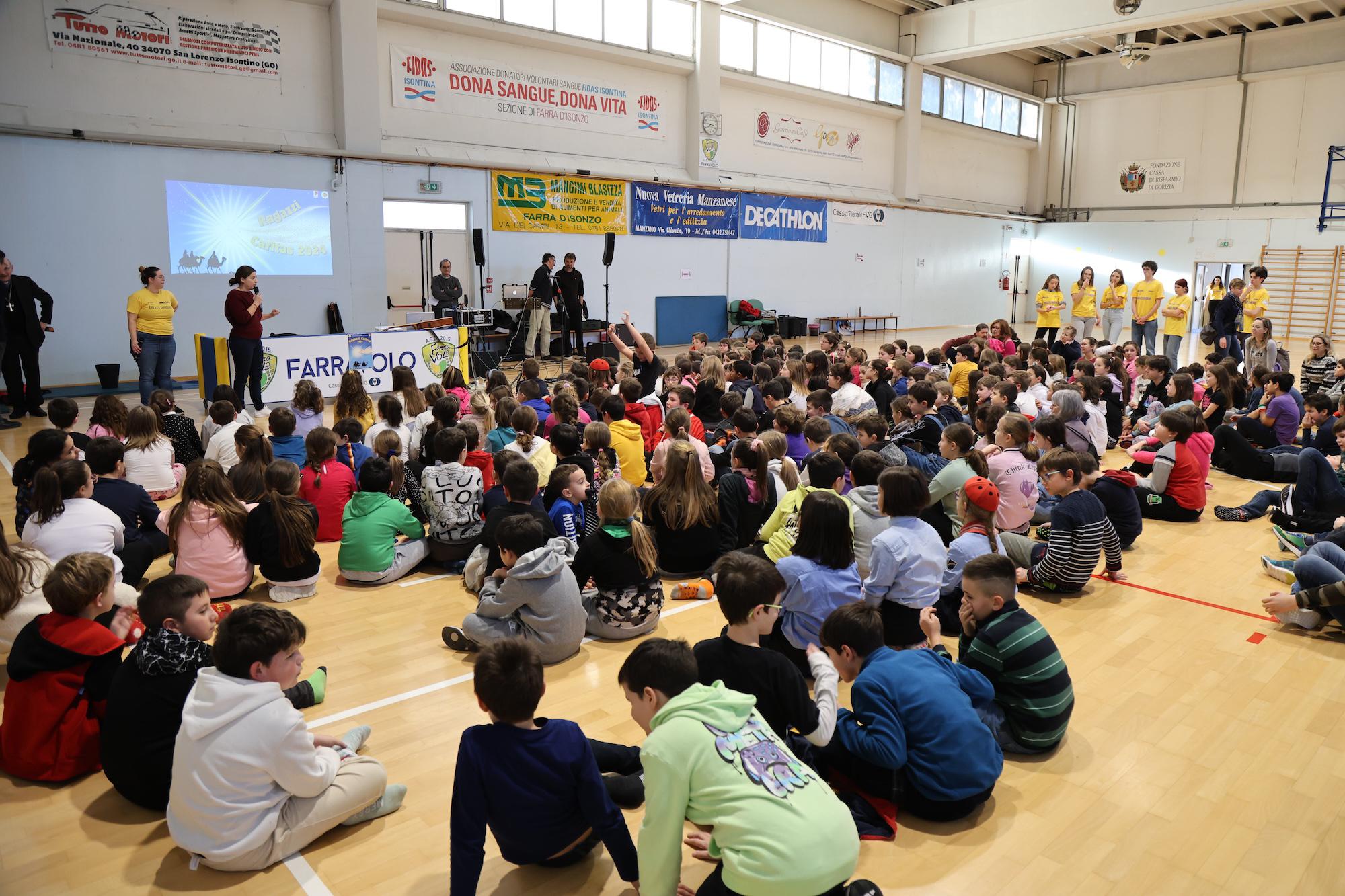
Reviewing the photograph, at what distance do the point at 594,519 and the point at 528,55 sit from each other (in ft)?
38.7

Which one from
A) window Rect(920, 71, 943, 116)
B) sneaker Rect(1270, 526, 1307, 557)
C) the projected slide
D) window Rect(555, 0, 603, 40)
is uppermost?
window Rect(920, 71, 943, 116)

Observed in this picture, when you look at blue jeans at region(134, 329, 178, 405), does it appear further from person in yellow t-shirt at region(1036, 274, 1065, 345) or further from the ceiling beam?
the ceiling beam

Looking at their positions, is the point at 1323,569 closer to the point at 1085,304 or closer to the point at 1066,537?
the point at 1066,537

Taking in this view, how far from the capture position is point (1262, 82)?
2098 cm

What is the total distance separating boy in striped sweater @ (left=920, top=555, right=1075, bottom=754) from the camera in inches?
122

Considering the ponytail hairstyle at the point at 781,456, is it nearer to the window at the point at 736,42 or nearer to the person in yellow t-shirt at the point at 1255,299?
the person in yellow t-shirt at the point at 1255,299

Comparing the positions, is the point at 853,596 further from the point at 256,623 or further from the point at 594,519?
the point at 256,623

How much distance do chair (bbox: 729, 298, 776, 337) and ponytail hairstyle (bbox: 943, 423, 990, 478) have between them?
13443 mm

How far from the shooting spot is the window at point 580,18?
1470 centimetres

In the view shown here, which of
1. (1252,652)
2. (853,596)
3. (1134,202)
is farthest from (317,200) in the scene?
(1134,202)

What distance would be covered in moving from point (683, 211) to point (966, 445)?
13.1 m

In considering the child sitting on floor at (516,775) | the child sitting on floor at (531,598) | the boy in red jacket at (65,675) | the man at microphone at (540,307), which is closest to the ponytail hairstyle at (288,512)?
the child sitting on floor at (531,598)

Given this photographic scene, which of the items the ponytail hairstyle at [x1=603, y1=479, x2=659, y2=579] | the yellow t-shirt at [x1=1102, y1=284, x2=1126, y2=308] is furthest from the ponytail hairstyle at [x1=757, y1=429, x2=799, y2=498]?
the yellow t-shirt at [x1=1102, y1=284, x2=1126, y2=308]

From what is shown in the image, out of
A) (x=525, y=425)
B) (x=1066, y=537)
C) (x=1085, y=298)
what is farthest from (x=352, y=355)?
(x=1085, y=298)
